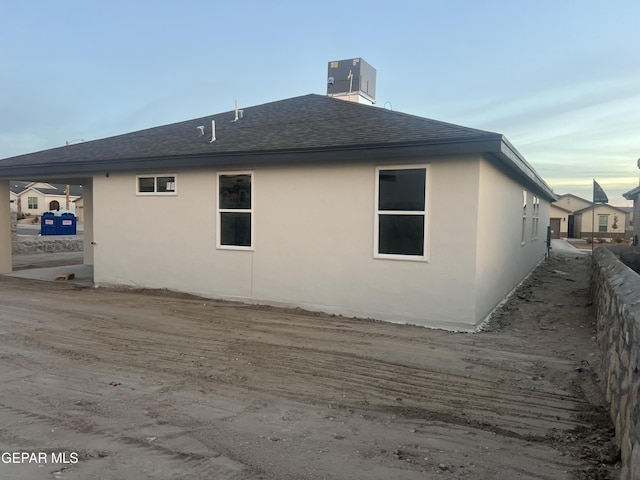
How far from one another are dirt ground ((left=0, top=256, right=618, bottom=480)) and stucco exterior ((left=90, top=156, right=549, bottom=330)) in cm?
65

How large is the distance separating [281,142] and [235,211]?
5.56ft

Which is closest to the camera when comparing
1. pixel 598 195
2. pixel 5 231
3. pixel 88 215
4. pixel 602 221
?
pixel 5 231

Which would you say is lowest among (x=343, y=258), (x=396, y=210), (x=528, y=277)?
(x=528, y=277)

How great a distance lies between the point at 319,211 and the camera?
28.3 feet

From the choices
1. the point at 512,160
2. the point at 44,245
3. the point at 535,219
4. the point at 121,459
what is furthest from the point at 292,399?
the point at 44,245

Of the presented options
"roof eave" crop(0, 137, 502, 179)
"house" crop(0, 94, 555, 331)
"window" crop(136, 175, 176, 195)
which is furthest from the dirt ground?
"window" crop(136, 175, 176, 195)

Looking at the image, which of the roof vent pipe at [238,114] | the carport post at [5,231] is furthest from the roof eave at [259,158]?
the roof vent pipe at [238,114]

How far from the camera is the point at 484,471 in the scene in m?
3.24

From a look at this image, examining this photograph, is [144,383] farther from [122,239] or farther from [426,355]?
[122,239]

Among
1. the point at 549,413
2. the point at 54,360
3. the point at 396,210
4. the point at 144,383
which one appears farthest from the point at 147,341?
the point at 549,413

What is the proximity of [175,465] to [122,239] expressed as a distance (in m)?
8.70

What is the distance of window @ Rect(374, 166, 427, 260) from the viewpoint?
308 inches

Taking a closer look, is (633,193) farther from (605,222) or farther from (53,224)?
(605,222)

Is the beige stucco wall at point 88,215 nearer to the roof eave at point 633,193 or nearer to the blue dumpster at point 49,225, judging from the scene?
the blue dumpster at point 49,225
